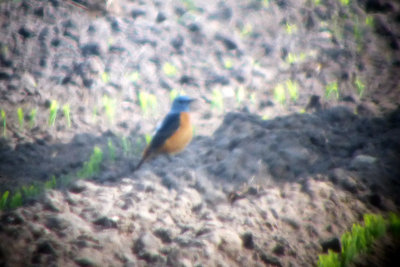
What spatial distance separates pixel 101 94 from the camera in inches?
183

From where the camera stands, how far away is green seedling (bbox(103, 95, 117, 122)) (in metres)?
4.34

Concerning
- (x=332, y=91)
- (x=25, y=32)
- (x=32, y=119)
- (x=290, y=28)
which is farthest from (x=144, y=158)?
(x=290, y=28)

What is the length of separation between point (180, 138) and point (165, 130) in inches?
8.8

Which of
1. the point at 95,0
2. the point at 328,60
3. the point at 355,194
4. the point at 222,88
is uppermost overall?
the point at 95,0

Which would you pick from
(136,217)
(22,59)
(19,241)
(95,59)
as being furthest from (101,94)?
(19,241)

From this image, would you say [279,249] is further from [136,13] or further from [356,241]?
[136,13]

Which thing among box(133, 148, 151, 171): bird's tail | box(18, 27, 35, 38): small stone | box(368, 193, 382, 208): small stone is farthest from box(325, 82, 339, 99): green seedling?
box(18, 27, 35, 38): small stone

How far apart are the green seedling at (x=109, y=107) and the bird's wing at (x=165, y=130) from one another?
0.98m

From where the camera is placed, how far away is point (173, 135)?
379cm

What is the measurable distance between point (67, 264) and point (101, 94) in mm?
3301

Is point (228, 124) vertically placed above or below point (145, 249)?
above

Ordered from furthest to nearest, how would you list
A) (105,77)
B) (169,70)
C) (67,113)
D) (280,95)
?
(169,70)
(105,77)
(280,95)
(67,113)

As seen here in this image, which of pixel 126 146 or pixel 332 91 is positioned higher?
pixel 332 91

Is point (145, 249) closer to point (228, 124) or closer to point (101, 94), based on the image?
point (228, 124)
